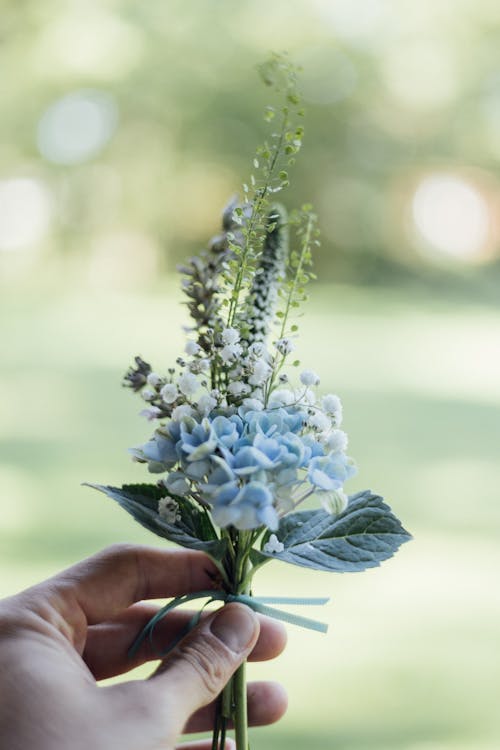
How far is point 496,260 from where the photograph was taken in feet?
20.0

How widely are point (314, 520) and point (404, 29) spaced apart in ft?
19.3

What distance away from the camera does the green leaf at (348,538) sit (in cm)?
65

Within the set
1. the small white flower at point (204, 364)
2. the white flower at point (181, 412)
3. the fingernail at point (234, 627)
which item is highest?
the small white flower at point (204, 364)

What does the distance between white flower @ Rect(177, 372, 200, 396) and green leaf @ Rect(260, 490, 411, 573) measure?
125mm

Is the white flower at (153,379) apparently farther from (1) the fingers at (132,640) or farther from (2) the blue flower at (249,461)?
(1) the fingers at (132,640)

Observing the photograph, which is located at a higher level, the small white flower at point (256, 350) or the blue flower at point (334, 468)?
the small white flower at point (256, 350)

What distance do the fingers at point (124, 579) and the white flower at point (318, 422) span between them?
0.20m

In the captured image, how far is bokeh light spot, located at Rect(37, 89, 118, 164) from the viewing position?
19.7 ft

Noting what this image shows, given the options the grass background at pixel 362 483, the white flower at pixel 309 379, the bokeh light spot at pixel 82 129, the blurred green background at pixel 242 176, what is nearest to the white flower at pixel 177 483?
the white flower at pixel 309 379

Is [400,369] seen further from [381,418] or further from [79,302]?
[79,302]

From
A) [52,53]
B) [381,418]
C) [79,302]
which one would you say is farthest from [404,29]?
[381,418]

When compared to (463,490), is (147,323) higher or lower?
higher

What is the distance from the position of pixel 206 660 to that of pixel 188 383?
0.63 ft

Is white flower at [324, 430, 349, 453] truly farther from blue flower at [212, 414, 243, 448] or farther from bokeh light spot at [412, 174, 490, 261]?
bokeh light spot at [412, 174, 490, 261]
